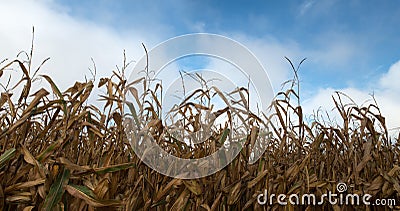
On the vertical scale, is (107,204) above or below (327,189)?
below

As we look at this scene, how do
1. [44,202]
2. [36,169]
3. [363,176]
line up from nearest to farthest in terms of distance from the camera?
[44,202]
[36,169]
[363,176]

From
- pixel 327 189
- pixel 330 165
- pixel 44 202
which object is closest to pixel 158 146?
pixel 44 202

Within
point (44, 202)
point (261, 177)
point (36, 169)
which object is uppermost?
point (261, 177)

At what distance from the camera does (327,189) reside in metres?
1.76

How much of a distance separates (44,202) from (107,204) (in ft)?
0.65

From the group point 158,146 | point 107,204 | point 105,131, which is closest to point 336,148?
point 158,146

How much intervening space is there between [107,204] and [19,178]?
1.25 feet

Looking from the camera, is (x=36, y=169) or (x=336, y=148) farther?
(x=336, y=148)

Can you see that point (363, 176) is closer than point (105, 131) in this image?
No

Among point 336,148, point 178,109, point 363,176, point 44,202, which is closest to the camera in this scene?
point 44,202

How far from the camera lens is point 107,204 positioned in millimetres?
1248

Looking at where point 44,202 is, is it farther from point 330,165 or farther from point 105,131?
point 330,165

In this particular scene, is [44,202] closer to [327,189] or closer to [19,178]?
[19,178]

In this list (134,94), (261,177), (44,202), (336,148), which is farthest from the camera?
(336,148)
